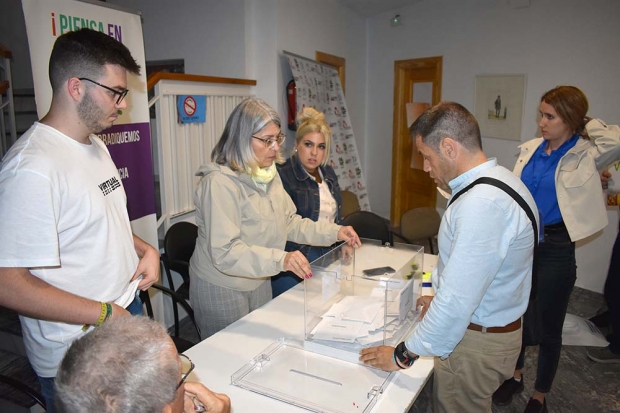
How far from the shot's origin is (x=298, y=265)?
174cm

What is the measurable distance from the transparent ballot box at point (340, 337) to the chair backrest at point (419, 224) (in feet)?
5.04

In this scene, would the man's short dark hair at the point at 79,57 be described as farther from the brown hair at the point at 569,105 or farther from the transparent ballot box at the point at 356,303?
the brown hair at the point at 569,105

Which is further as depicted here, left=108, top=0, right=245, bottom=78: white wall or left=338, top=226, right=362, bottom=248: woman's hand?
A: left=108, top=0, right=245, bottom=78: white wall

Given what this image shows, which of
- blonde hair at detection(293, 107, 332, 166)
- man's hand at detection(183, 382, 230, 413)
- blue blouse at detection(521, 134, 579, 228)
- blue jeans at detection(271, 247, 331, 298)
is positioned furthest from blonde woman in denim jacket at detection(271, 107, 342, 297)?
man's hand at detection(183, 382, 230, 413)

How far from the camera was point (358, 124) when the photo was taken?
20.5 feet

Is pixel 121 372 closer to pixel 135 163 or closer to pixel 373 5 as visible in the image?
pixel 135 163

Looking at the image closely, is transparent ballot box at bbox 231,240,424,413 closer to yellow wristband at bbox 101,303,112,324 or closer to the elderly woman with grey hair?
the elderly woman with grey hair

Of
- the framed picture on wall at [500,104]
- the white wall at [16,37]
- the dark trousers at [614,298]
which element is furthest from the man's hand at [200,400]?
the white wall at [16,37]

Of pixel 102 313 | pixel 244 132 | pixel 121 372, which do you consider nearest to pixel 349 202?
pixel 244 132

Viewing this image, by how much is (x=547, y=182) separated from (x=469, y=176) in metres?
1.33

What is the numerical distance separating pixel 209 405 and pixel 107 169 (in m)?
0.89

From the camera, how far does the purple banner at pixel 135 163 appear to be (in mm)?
2689

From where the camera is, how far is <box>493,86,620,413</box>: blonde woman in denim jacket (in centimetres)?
232

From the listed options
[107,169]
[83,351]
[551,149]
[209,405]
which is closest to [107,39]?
[107,169]
